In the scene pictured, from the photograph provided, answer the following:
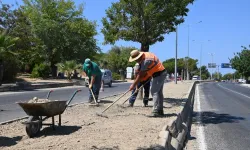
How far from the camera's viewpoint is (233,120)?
12.3 m

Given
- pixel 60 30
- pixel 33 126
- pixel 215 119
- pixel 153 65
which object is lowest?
pixel 215 119

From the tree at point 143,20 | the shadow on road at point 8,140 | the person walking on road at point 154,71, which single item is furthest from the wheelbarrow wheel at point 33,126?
the tree at point 143,20

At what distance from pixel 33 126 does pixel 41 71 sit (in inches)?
1367

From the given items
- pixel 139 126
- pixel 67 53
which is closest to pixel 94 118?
pixel 139 126

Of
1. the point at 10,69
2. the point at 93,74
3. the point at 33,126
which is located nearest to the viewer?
the point at 33,126

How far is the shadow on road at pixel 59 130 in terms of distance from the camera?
8.23 metres

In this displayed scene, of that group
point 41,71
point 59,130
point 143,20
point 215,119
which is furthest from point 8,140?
point 41,71

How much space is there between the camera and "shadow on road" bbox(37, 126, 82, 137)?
8230mm

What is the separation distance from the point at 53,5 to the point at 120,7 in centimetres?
3029

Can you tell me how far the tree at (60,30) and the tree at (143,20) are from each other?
27164mm

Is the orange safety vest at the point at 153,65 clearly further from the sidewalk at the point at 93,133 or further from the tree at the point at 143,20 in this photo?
the tree at the point at 143,20

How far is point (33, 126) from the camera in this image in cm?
796

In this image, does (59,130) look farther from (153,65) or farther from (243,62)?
(243,62)

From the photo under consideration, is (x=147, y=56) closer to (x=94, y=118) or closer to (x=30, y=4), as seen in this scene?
(x=94, y=118)
